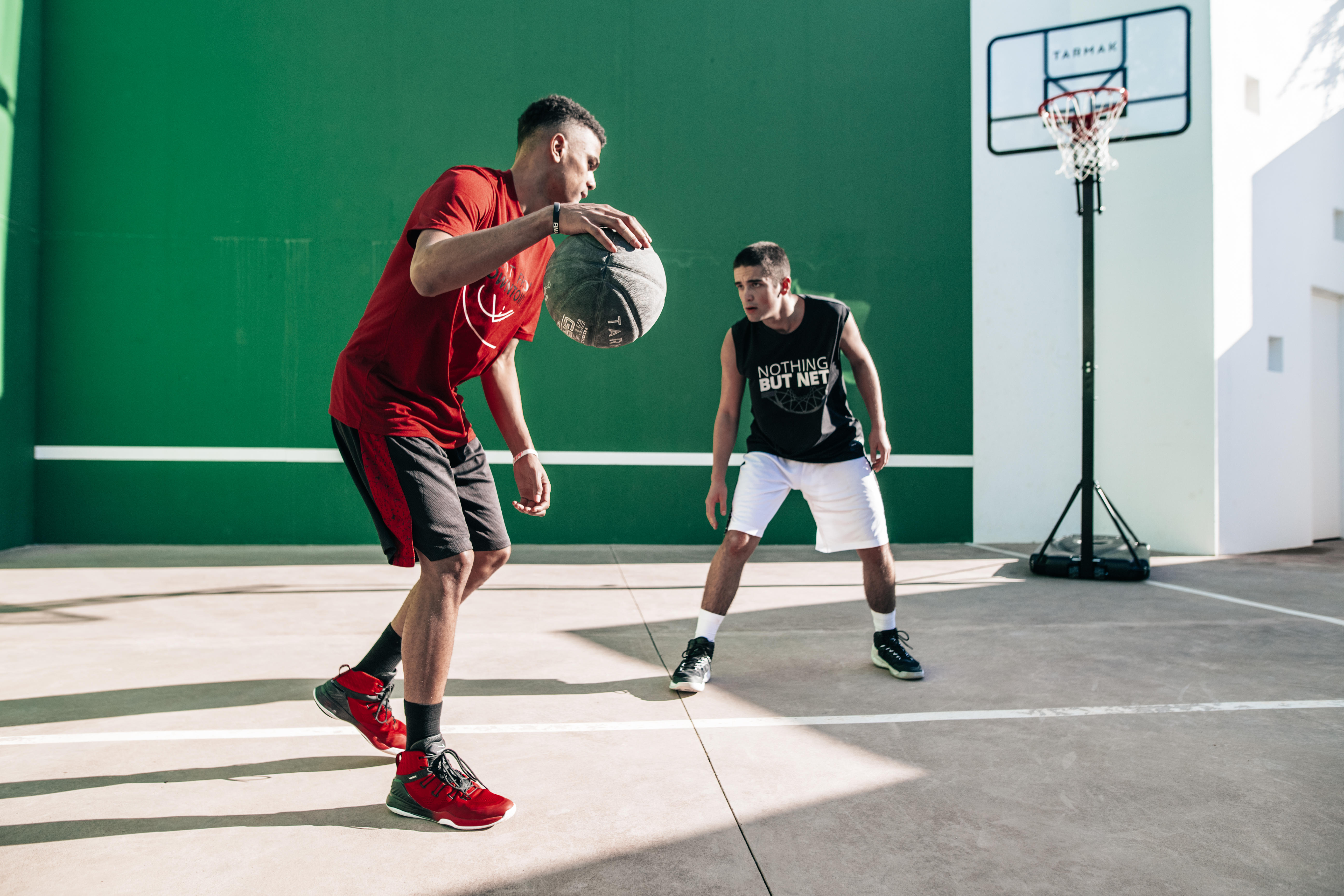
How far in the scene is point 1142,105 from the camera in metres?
7.22

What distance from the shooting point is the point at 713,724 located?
287 centimetres

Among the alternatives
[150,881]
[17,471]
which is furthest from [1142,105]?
[17,471]

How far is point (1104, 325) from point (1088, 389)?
1889 millimetres

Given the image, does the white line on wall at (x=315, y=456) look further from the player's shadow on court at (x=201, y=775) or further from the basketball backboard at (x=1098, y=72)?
the player's shadow on court at (x=201, y=775)

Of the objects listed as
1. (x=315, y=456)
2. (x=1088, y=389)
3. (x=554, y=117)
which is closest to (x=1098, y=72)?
(x=1088, y=389)

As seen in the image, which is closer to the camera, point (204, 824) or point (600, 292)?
point (204, 824)

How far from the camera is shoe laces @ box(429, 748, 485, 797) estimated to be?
2143mm

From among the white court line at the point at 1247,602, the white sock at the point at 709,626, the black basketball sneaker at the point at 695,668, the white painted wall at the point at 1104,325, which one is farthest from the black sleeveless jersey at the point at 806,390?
the white painted wall at the point at 1104,325

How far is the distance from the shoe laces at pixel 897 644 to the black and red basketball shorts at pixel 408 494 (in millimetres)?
1946

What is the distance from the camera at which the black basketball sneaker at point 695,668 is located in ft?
10.6

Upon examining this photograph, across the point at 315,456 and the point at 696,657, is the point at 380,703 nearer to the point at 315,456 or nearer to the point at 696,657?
the point at 696,657

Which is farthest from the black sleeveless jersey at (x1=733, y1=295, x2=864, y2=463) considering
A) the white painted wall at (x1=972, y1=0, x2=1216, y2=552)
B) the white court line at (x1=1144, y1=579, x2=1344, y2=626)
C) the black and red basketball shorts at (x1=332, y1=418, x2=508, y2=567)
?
the white painted wall at (x1=972, y1=0, x2=1216, y2=552)

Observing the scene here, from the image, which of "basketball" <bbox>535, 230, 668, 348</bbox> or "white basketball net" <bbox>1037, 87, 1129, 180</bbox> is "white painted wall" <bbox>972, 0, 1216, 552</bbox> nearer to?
"white basketball net" <bbox>1037, 87, 1129, 180</bbox>

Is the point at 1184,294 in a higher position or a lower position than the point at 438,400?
higher
